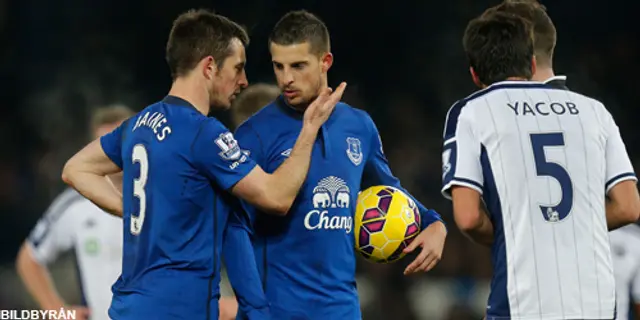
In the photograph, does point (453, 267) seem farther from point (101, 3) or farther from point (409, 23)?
point (101, 3)

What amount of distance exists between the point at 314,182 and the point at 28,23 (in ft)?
23.4

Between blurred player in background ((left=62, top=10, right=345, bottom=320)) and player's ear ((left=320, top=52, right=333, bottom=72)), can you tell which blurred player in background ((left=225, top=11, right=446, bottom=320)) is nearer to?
player's ear ((left=320, top=52, right=333, bottom=72))

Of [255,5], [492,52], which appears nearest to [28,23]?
[255,5]

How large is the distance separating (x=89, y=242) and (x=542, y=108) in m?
4.30

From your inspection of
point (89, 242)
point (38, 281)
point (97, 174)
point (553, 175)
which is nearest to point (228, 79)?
point (97, 174)

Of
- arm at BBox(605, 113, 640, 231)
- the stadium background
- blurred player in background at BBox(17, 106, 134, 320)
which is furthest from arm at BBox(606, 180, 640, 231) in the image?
the stadium background

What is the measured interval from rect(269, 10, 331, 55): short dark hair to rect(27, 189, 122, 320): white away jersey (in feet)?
9.98

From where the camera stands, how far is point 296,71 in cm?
451

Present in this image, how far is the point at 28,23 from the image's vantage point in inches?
419

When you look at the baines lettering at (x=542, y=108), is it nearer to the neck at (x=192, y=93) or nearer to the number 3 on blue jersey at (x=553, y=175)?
the number 3 on blue jersey at (x=553, y=175)

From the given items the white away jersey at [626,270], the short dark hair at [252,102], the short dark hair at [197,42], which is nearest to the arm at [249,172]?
the short dark hair at [197,42]

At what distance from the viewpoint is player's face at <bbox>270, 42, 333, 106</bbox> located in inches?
177

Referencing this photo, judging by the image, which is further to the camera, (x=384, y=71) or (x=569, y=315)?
(x=384, y=71)

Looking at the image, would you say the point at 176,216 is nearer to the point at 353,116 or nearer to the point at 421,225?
the point at 353,116
